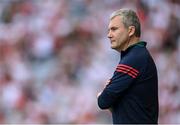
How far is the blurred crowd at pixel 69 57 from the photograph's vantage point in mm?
7582

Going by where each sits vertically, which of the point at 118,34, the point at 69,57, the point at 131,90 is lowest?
the point at 69,57

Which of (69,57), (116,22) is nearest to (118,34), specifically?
(116,22)

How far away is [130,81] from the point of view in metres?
3.46

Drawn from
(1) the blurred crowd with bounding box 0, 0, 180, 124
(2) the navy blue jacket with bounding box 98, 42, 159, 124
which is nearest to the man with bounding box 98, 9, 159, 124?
(2) the navy blue jacket with bounding box 98, 42, 159, 124

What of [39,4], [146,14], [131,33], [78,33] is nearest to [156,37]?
[146,14]

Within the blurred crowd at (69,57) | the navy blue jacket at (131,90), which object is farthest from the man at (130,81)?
the blurred crowd at (69,57)

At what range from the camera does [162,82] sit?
24.7ft

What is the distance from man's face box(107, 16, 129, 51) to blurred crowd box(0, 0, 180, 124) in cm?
379

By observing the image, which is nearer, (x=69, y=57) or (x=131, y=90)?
(x=131, y=90)

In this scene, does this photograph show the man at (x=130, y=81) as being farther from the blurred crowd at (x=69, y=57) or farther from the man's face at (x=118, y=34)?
the blurred crowd at (x=69, y=57)

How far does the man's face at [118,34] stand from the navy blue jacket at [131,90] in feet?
0.18

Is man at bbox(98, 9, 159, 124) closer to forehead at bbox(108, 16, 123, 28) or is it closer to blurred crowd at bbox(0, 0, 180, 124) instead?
forehead at bbox(108, 16, 123, 28)

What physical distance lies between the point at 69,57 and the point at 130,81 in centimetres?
453

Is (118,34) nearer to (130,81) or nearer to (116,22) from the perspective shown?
(116,22)
